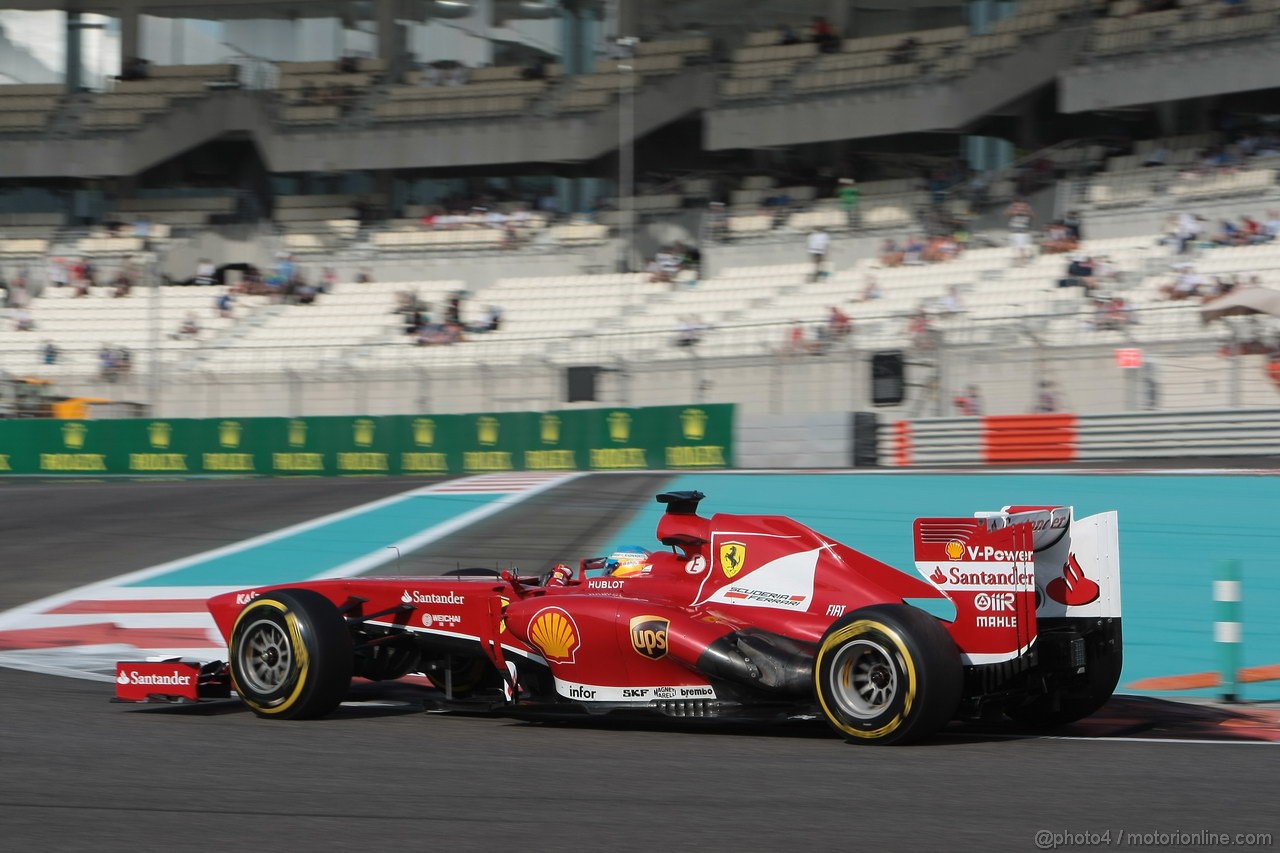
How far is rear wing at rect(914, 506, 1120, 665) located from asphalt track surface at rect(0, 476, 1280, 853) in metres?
0.49

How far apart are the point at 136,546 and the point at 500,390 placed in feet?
36.7

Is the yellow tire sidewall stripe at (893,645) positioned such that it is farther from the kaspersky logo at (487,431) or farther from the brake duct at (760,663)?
the kaspersky logo at (487,431)

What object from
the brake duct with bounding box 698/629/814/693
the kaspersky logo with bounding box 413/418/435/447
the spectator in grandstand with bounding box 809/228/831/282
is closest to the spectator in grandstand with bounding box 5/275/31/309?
the kaspersky logo with bounding box 413/418/435/447

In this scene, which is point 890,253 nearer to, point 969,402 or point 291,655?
point 969,402

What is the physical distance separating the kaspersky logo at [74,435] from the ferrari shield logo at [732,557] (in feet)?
76.4

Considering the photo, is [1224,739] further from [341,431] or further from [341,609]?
[341,431]

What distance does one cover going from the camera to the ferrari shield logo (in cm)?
679

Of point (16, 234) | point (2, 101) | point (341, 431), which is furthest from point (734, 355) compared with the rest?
point (2, 101)

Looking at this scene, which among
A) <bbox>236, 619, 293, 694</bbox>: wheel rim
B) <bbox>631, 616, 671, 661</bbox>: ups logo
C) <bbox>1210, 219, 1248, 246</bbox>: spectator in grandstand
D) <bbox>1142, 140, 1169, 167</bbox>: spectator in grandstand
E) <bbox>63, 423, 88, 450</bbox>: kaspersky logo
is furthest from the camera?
<bbox>63, 423, 88, 450</bbox>: kaspersky logo

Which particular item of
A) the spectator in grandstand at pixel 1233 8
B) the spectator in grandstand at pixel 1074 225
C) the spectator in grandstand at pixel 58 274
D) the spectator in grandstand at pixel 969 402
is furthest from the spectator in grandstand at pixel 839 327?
the spectator in grandstand at pixel 58 274

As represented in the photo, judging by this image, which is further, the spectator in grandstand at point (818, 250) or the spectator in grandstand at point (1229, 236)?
the spectator in grandstand at point (818, 250)

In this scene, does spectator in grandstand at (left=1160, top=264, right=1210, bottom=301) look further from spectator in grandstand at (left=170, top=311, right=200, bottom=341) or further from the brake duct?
spectator in grandstand at (left=170, top=311, right=200, bottom=341)

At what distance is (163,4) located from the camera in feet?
139

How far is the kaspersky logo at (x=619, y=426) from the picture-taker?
79.0ft
